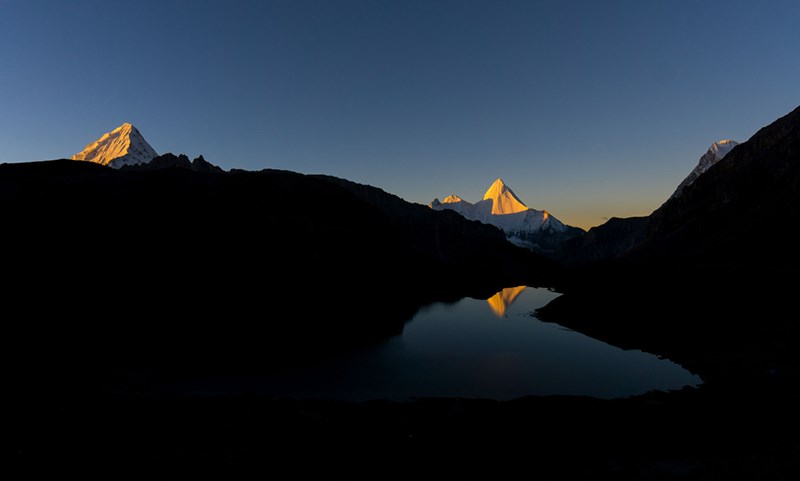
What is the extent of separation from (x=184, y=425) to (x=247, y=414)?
4.23 m

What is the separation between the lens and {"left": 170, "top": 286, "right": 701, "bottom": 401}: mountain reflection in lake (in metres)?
43.6

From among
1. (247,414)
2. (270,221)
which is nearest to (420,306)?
(270,221)

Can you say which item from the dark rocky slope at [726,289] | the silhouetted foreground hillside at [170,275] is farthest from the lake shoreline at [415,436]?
the silhouetted foreground hillside at [170,275]

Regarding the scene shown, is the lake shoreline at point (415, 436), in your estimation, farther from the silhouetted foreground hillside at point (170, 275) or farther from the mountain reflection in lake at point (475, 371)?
the silhouetted foreground hillside at point (170, 275)

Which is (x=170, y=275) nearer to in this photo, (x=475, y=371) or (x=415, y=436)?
(x=475, y=371)

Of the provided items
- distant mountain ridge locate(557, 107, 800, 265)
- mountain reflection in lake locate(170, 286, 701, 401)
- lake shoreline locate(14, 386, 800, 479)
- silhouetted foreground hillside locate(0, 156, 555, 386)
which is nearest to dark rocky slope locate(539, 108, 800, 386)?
distant mountain ridge locate(557, 107, 800, 265)

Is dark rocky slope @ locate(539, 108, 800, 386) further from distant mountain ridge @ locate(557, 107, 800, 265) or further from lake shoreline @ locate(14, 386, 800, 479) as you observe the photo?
lake shoreline @ locate(14, 386, 800, 479)

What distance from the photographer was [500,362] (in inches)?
2218

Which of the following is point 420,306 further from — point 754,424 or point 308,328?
point 754,424

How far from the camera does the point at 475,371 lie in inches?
2029

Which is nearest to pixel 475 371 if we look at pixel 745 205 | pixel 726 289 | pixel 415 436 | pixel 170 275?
pixel 415 436

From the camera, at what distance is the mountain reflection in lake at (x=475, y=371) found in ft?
143

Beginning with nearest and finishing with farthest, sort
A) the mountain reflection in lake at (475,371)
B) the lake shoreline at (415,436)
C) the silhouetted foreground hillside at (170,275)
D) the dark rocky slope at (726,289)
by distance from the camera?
the lake shoreline at (415,436), the mountain reflection in lake at (475,371), the dark rocky slope at (726,289), the silhouetted foreground hillside at (170,275)

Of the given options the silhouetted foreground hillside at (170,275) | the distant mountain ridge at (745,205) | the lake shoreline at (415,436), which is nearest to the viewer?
the lake shoreline at (415,436)
